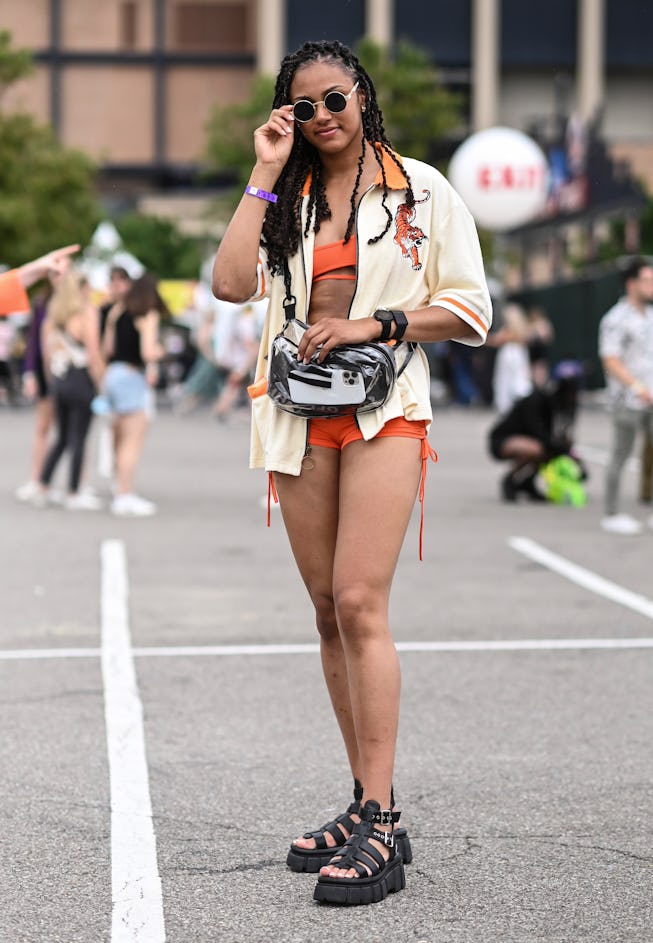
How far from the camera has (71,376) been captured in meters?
14.0

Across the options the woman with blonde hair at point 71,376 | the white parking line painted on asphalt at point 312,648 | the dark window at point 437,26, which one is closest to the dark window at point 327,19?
the dark window at point 437,26

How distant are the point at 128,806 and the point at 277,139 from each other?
1.97m

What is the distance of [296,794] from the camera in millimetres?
5246

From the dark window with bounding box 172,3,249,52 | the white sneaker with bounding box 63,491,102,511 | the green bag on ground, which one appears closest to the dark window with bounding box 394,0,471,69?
the dark window with bounding box 172,3,249,52

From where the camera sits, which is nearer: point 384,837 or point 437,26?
point 384,837

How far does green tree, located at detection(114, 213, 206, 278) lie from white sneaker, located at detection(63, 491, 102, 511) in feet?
135

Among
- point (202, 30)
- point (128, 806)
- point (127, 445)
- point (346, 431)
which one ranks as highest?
point (202, 30)

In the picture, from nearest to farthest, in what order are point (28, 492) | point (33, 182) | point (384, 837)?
point (384, 837), point (28, 492), point (33, 182)

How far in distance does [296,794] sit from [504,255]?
37.5m

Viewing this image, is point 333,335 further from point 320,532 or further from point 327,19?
point 327,19

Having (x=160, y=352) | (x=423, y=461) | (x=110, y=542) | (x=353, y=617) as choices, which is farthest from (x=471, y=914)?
(x=160, y=352)

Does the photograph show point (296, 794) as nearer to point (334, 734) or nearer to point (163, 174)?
point (334, 734)

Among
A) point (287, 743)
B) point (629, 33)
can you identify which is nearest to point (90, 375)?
point (287, 743)

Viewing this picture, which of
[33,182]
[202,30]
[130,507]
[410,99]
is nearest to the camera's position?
[130,507]
